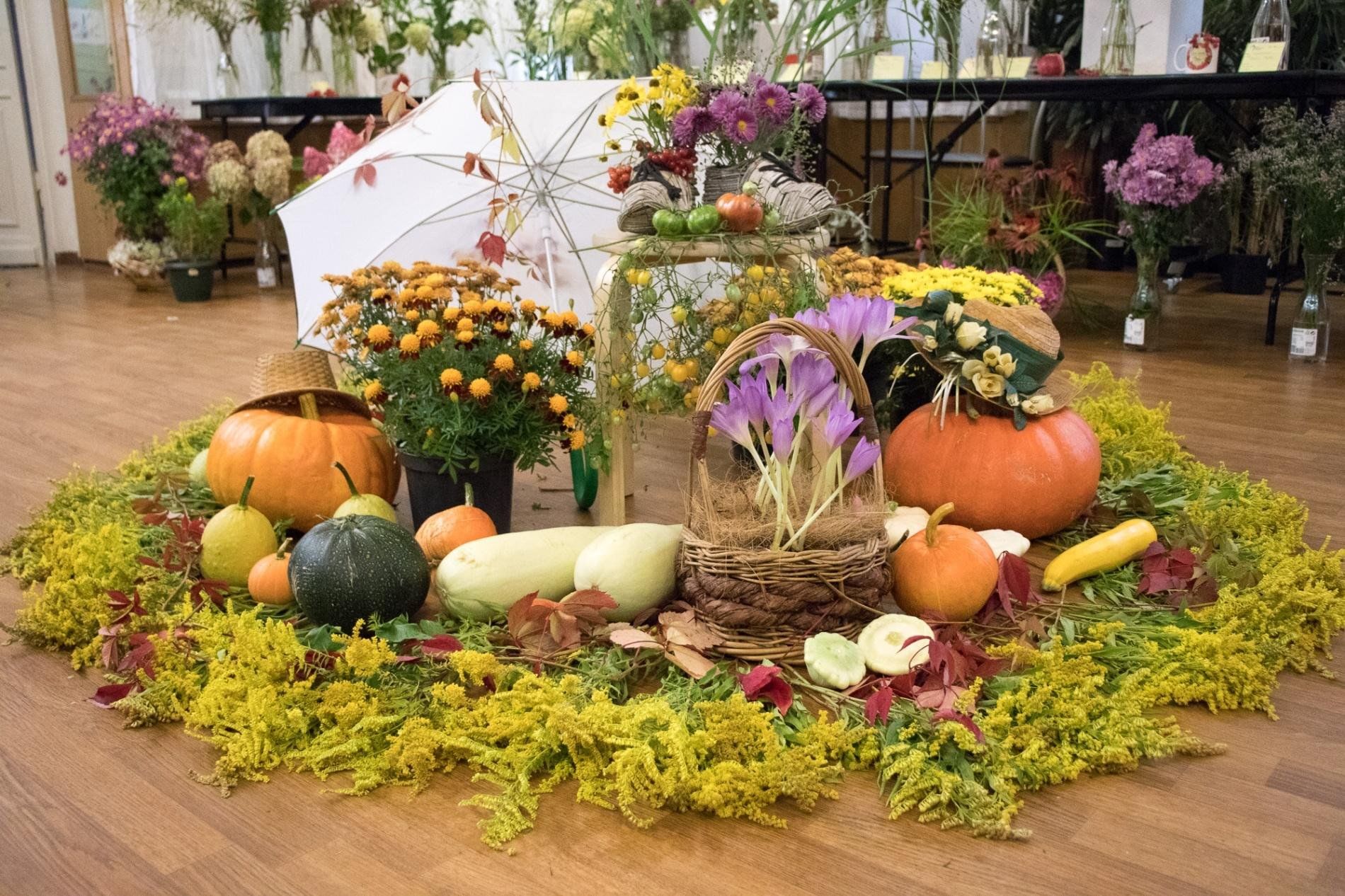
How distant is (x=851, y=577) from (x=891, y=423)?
35.1 inches

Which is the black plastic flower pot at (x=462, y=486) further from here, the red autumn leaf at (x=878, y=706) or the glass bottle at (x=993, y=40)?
the glass bottle at (x=993, y=40)

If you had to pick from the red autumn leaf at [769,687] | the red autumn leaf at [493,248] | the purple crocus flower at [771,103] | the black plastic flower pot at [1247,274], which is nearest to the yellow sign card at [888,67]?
the black plastic flower pot at [1247,274]

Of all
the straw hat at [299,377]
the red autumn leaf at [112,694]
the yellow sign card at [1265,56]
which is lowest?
the red autumn leaf at [112,694]

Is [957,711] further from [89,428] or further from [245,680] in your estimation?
[89,428]

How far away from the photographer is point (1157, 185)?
3.72m

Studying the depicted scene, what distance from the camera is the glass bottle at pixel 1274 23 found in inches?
151

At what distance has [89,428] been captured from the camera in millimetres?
3084

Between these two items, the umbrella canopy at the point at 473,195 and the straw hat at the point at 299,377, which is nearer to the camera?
the straw hat at the point at 299,377

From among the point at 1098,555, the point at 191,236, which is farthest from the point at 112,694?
the point at 191,236

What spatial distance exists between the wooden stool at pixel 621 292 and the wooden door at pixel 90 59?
4.98m

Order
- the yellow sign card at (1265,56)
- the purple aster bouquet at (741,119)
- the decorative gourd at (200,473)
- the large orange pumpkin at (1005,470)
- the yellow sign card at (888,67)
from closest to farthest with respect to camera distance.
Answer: the large orange pumpkin at (1005,470), the purple aster bouquet at (741,119), the decorative gourd at (200,473), the yellow sign card at (1265,56), the yellow sign card at (888,67)

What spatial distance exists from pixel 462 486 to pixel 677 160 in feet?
2.47

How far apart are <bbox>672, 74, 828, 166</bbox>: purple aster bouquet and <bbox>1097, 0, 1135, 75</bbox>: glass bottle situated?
2160 mm

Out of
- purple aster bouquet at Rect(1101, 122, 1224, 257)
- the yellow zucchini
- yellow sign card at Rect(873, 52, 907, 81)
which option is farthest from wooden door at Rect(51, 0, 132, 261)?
the yellow zucchini
